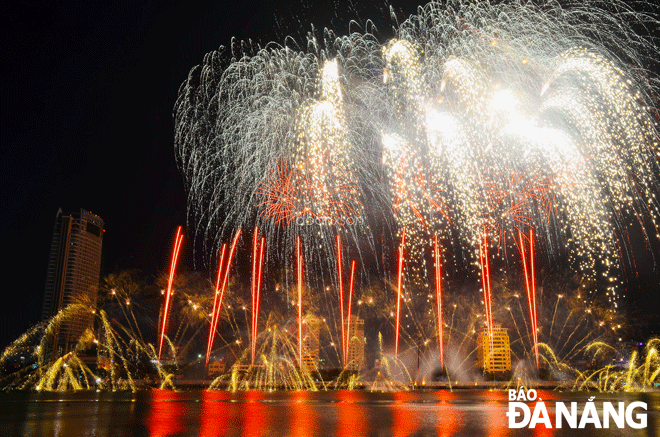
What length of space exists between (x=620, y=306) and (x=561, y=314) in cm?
632

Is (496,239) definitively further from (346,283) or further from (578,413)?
(346,283)

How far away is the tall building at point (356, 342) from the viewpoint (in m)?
37.3

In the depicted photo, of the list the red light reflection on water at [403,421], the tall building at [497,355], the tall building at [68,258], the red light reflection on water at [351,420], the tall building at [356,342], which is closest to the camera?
the red light reflection on water at [351,420]

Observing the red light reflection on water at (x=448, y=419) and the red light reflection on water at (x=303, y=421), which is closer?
the red light reflection on water at (x=303, y=421)

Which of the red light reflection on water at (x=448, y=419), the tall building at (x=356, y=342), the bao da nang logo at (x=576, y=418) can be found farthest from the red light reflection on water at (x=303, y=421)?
the tall building at (x=356, y=342)

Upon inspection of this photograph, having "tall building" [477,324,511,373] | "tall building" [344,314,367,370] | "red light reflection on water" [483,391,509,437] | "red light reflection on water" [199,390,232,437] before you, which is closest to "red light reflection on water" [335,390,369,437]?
"red light reflection on water" [199,390,232,437]

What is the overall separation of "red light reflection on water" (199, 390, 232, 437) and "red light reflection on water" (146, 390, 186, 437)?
0.49m

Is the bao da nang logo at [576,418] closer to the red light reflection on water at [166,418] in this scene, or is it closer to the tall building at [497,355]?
the red light reflection on water at [166,418]

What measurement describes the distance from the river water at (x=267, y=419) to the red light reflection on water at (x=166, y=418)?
0.02m

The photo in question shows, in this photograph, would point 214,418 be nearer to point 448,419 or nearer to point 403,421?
point 403,421

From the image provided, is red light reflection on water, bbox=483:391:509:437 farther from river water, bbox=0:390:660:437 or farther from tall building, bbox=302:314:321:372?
tall building, bbox=302:314:321:372

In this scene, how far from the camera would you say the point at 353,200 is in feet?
81.1

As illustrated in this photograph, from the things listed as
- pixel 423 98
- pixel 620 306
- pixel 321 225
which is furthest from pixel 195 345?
pixel 620 306

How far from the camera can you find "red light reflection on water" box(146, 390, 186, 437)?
1049 centimetres
